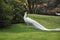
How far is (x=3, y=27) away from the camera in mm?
14008

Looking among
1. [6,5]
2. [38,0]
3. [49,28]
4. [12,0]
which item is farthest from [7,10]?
[38,0]

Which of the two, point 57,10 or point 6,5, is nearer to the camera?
point 6,5

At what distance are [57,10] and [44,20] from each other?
9.50 metres

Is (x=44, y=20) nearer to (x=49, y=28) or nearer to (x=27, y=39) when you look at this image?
(x=49, y=28)

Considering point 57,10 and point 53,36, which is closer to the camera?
point 53,36

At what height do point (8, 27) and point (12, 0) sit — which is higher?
point (12, 0)

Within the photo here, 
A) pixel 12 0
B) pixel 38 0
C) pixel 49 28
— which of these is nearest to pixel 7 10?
pixel 12 0

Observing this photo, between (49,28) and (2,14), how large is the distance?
3.38 m

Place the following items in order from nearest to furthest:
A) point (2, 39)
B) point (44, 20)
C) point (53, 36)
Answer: point (2, 39) → point (53, 36) → point (44, 20)

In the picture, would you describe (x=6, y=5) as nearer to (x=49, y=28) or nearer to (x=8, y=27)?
(x=8, y=27)

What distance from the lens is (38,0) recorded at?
26453 mm

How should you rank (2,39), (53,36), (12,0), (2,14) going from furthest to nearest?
(12,0) < (2,14) < (53,36) < (2,39)

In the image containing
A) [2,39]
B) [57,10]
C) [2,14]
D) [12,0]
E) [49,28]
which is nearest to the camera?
[2,39]

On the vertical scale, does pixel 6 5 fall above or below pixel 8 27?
above
